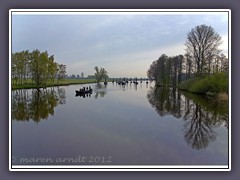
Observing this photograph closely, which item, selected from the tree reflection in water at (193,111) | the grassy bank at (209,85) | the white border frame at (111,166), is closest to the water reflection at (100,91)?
the tree reflection in water at (193,111)

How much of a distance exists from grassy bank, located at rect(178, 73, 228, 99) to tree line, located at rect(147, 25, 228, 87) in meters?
0.12

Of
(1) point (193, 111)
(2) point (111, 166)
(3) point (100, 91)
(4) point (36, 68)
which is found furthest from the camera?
(1) point (193, 111)

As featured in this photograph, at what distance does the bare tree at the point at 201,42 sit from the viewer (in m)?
4.54

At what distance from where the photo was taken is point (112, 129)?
483cm

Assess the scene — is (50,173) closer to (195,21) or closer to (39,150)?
(39,150)

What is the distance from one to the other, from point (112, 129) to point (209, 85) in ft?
7.55

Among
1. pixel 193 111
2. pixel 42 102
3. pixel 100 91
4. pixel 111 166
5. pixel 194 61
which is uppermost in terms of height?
pixel 194 61

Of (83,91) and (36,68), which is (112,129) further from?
(36,68)

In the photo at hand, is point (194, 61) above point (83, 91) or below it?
above

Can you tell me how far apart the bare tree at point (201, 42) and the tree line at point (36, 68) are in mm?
2302

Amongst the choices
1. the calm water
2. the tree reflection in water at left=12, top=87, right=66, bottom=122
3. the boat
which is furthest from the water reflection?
the tree reflection in water at left=12, top=87, right=66, bottom=122

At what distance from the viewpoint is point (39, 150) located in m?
4.40

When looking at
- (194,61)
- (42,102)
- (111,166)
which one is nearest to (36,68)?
(42,102)
